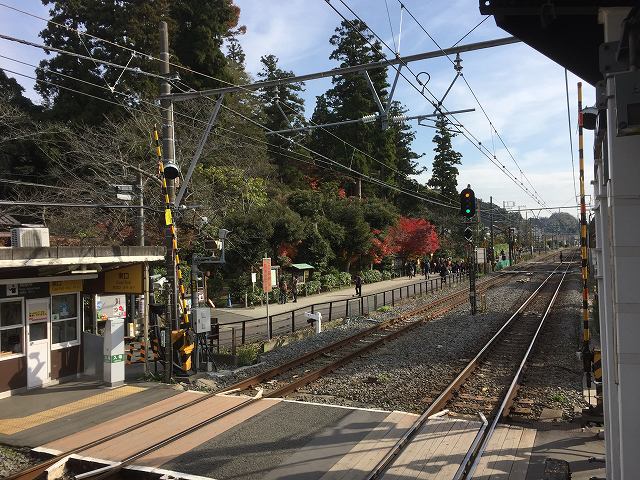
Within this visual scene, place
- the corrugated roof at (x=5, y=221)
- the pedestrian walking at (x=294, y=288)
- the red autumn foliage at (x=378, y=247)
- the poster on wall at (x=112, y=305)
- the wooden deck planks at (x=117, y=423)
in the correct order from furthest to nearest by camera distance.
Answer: the red autumn foliage at (x=378, y=247), the pedestrian walking at (x=294, y=288), the corrugated roof at (x=5, y=221), the poster on wall at (x=112, y=305), the wooden deck planks at (x=117, y=423)

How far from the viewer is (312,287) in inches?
1334

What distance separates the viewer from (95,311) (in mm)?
11898

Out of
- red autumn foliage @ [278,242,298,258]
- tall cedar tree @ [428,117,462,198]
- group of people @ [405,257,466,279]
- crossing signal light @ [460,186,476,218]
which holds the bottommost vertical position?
group of people @ [405,257,466,279]

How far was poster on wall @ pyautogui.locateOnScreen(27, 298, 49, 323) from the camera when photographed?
962 cm

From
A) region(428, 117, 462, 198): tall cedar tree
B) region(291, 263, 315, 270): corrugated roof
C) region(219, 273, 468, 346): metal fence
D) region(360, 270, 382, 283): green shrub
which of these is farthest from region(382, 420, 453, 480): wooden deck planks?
region(428, 117, 462, 198): tall cedar tree

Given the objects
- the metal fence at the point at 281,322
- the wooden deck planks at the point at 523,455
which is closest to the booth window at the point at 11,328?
the metal fence at the point at 281,322

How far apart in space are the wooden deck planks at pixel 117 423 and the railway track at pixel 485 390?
4.00 m

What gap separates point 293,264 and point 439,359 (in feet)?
72.7

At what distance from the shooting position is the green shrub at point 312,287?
33.5 m

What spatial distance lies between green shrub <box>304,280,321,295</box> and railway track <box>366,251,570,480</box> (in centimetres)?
1747

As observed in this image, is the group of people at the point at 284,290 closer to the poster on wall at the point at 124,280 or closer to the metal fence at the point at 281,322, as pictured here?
the metal fence at the point at 281,322

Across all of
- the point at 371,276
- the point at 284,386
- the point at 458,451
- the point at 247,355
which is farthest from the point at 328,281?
the point at 458,451

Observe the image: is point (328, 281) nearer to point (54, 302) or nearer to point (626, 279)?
point (54, 302)

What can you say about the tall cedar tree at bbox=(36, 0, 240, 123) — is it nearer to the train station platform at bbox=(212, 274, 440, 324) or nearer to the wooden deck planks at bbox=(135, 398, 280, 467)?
the train station platform at bbox=(212, 274, 440, 324)
